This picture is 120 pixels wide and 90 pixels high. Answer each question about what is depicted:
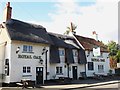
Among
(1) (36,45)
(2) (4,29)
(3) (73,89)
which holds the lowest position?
(3) (73,89)

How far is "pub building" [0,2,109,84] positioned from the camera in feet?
86.5

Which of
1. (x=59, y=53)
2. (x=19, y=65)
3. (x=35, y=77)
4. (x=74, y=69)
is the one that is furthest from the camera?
(x=74, y=69)

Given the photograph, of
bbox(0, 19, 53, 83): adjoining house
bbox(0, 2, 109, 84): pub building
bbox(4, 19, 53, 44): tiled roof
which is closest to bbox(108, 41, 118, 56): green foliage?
bbox(0, 2, 109, 84): pub building

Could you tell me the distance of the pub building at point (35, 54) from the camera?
26370 millimetres

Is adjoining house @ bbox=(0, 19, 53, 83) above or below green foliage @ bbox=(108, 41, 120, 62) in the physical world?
below

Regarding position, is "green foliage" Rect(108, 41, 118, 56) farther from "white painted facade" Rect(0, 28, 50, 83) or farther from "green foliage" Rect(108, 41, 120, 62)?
"white painted facade" Rect(0, 28, 50, 83)

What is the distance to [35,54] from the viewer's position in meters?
28.6

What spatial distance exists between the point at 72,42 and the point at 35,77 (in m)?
11.2

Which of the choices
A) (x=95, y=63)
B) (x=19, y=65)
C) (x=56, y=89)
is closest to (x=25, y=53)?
(x=19, y=65)

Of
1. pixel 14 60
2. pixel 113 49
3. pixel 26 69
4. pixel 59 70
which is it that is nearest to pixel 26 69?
pixel 26 69

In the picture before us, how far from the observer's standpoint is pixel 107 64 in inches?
1705

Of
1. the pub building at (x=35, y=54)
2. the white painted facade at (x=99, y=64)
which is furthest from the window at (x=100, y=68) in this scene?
the pub building at (x=35, y=54)

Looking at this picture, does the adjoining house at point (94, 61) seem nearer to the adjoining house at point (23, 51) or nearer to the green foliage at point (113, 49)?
the adjoining house at point (23, 51)

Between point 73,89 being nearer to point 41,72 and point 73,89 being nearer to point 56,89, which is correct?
point 56,89
